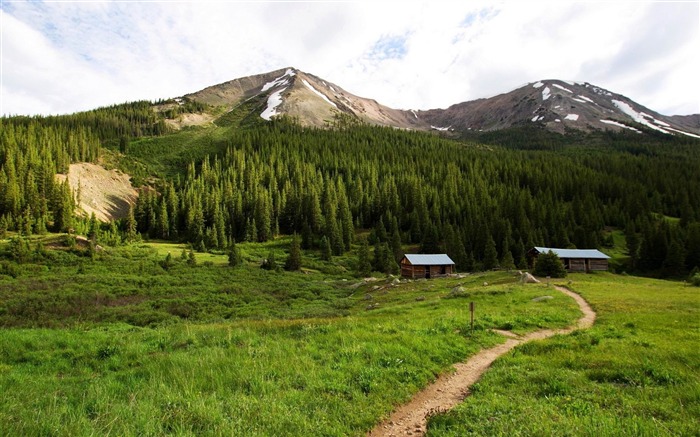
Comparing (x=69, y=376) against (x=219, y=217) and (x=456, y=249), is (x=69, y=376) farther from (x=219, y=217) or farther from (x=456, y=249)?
(x=219, y=217)

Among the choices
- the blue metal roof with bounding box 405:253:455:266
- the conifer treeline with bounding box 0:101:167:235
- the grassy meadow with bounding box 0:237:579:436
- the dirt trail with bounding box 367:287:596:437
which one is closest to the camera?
the grassy meadow with bounding box 0:237:579:436

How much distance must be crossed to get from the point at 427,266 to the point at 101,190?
117252mm

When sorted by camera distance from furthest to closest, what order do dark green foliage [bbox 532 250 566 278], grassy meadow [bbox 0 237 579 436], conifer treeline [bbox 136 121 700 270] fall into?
1. conifer treeline [bbox 136 121 700 270]
2. dark green foliage [bbox 532 250 566 278]
3. grassy meadow [bbox 0 237 579 436]

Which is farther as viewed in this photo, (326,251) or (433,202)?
(433,202)

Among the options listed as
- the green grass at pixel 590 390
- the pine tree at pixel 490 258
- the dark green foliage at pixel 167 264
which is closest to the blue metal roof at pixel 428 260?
the pine tree at pixel 490 258

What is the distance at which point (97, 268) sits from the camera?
55.6 meters

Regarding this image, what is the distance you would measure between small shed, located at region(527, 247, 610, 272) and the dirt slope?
4773 inches

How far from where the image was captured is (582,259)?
69875 millimetres

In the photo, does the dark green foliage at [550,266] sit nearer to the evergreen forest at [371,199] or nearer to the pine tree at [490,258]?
the evergreen forest at [371,199]

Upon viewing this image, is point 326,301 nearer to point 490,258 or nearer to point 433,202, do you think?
point 490,258

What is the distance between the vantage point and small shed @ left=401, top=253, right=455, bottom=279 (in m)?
67.6

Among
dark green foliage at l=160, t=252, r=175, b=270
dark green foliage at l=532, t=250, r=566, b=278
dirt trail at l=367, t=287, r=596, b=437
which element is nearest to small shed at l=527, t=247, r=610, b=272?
dark green foliage at l=532, t=250, r=566, b=278

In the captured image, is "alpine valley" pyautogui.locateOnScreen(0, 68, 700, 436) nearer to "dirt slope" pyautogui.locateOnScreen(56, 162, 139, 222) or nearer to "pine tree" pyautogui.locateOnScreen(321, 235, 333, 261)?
"pine tree" pyautogui.locateOnScreen(321, 235, 333, 261)

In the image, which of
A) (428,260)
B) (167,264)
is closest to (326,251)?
(428,260)
